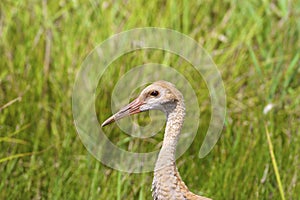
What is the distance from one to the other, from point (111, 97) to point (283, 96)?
95 centimetres

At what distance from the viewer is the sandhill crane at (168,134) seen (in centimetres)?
321

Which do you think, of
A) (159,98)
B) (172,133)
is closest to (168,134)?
(172,133)

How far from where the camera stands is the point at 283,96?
15.0 ft

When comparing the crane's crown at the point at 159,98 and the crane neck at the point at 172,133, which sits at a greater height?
the crane's crown at the point at 159,98

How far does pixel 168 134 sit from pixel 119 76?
1348 millimetres

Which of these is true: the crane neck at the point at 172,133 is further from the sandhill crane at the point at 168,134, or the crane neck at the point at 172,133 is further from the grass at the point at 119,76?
the grass at the point at 119,76

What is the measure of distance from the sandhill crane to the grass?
426mm

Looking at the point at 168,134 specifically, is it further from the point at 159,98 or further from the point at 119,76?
the point at 119,76

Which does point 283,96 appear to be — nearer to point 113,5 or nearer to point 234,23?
point 234,23

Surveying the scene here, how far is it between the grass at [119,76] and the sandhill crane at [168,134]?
1.40ft

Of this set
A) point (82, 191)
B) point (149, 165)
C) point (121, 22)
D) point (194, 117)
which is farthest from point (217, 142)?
point (121, 22)

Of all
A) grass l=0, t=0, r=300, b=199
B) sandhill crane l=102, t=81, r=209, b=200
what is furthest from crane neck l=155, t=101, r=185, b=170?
grass l=0, t=0, r=300, b=199

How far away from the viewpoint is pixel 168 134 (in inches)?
128

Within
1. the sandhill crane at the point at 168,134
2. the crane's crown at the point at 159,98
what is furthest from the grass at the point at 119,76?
the crane's crown at the point at 159,98
